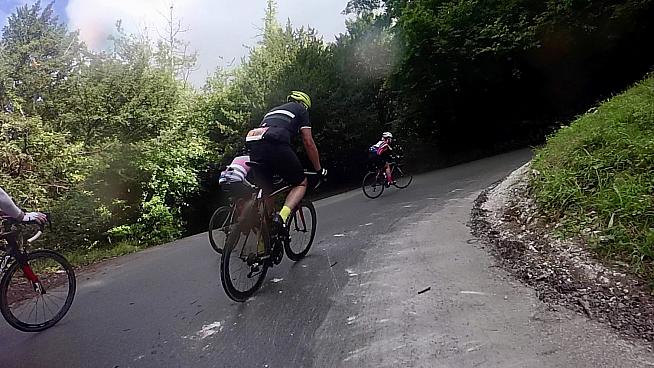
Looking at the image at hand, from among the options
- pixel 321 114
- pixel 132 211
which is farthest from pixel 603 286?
pixel 321 114

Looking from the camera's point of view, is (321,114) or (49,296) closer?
Result: (49,296)

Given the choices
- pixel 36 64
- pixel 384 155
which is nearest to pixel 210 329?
pixel 384 155

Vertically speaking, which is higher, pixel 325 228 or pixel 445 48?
pixel 445 48

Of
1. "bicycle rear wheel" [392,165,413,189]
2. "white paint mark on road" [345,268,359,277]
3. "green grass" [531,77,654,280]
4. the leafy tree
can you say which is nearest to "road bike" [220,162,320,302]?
"white paint mark on road" [345,268,359,277]

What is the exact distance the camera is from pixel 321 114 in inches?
695

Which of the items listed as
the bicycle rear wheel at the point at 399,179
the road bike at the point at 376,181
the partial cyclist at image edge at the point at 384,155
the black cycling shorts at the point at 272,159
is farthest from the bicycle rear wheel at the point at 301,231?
the bicycle rear wheel at the point at 399,179

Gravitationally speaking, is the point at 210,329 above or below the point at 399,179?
below

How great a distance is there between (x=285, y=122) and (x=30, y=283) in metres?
2.52

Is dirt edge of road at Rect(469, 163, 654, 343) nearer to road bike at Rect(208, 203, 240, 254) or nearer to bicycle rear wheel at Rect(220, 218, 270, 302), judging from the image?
bicycle rear wheel at Rect(220, 218, 270, 302)

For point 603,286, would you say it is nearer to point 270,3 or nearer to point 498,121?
point 498,121

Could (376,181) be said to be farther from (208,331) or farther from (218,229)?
(208,331)

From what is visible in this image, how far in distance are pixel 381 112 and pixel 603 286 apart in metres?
16.4

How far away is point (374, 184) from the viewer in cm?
1080

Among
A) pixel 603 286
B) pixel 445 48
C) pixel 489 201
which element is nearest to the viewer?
pixel 603 286
